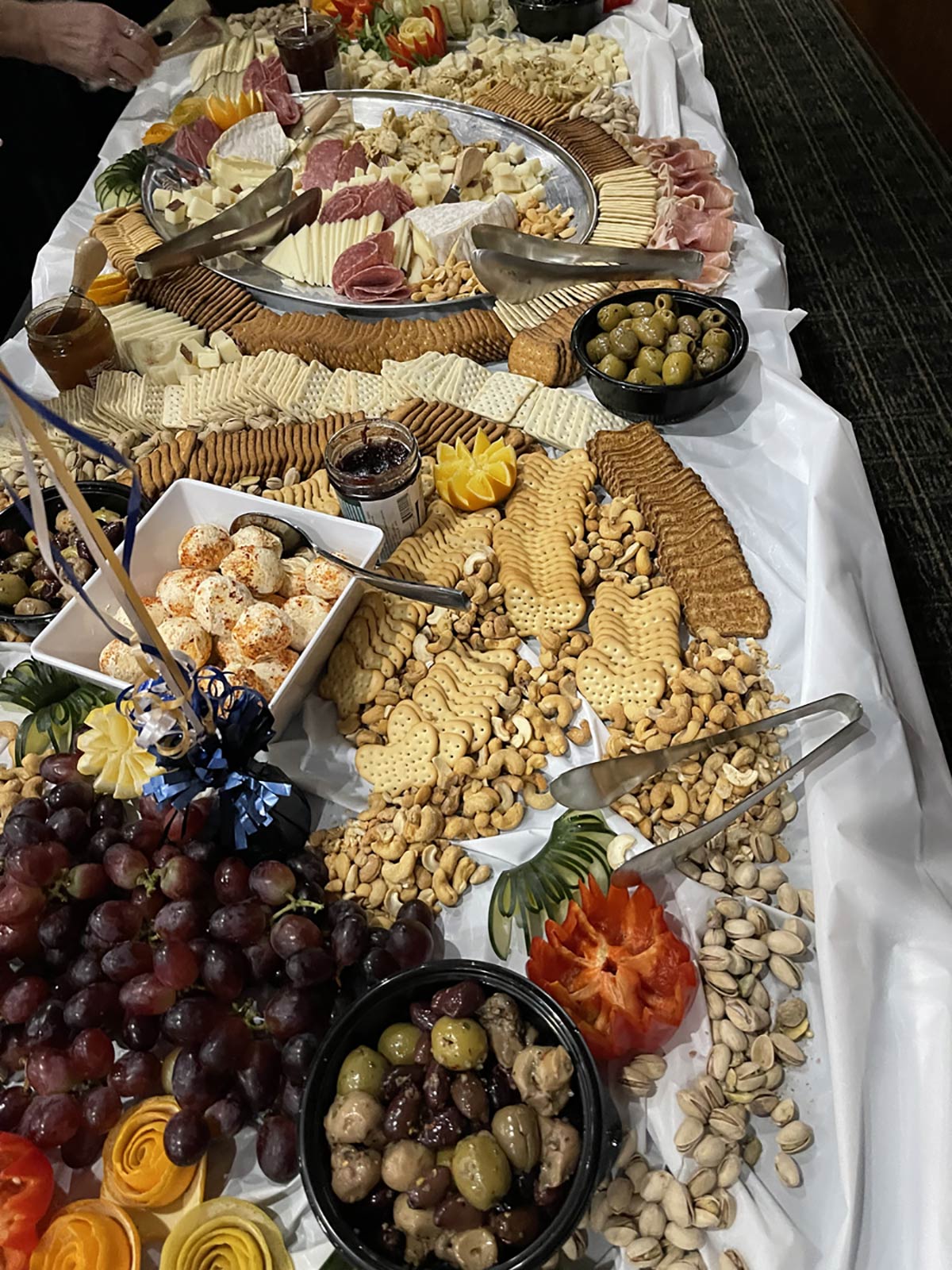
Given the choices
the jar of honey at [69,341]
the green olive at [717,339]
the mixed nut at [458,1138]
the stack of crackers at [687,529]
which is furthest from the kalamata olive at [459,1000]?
the jar of honey at [69,341]

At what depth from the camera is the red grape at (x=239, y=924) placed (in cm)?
79

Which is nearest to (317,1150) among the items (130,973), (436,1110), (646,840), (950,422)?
(436,1110)

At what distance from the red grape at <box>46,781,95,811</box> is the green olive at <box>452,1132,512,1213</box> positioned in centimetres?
52

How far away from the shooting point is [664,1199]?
0.72 metres

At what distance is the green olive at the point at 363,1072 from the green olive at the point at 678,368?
1.00 meters

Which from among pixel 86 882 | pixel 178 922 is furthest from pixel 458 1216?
pixel 86 882

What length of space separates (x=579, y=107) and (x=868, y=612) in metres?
1.58

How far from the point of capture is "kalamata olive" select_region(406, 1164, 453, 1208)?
2.06 ft

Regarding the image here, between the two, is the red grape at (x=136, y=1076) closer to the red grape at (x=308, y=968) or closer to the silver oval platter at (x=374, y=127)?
the red grape at (x=308, y=968)

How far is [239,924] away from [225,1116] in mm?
153

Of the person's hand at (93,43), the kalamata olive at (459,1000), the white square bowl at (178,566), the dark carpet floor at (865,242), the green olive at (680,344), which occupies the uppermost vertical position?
the person's hand at (93,43)

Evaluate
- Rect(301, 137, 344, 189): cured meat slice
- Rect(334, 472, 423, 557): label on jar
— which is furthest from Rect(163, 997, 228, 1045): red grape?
Rect(301, 137, 344, 189): cured meat slice

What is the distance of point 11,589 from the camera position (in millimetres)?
1141

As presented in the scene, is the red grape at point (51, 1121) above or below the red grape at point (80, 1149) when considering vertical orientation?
above
